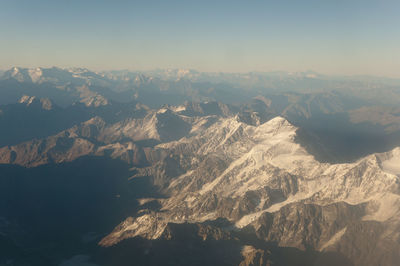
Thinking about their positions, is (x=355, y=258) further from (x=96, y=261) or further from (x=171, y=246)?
(x=96, y=261)

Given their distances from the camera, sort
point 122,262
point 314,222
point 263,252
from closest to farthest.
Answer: point 263,252 < point 122,262 < point 314,222

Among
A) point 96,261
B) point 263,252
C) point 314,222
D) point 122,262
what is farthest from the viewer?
point 314,222

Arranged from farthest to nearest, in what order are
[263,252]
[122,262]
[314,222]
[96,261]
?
[314,222] < [96,261] < [122,262] < [263,252]

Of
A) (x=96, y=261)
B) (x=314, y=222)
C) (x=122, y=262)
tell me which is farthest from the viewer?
(x=314, y=222)

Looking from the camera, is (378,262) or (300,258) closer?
(378,262)

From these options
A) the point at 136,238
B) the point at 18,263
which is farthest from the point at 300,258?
the point at 18,263

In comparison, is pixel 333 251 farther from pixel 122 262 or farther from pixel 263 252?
pixel 122 262

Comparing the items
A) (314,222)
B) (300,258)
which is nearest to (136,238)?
(300,258)

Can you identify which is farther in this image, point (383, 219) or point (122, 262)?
point (383, 219)

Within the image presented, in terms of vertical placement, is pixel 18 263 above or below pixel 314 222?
below
